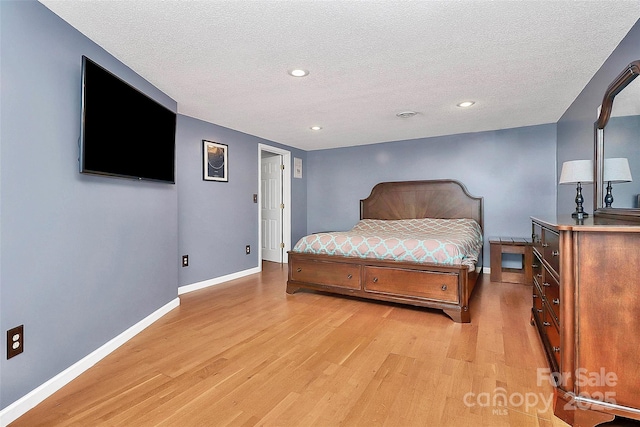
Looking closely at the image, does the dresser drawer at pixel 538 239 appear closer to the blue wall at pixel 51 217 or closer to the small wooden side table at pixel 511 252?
the small wooden side table at pixel 511 252

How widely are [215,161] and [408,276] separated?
2717 mm

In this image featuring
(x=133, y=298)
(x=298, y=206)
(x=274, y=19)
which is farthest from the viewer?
(x=298, y=206)

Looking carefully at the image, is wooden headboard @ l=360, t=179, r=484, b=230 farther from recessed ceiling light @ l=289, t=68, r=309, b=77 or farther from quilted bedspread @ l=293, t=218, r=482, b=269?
recessed ceiling light @ l=289, t=68, r=309, b=77

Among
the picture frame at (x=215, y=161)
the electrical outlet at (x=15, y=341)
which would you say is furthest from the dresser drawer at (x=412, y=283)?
the electrical outlet at (x=15, y=341)

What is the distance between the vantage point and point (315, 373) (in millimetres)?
1819

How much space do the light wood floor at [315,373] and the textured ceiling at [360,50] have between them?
2038 mm

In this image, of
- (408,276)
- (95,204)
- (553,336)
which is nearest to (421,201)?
(408,276)

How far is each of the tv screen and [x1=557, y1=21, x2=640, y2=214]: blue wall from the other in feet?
10.6

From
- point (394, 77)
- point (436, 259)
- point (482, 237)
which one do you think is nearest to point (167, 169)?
point (394, 77)

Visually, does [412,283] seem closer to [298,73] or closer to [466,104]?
[466,104]

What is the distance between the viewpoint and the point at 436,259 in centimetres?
282

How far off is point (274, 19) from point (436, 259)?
229 centimetres

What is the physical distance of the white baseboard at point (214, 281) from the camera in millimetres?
3575

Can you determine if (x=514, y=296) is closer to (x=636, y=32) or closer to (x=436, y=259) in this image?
(x=436, y=259)
